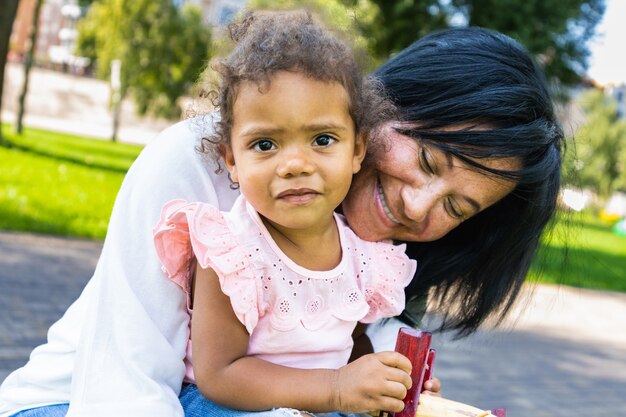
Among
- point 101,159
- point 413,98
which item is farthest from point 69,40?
point 413,98

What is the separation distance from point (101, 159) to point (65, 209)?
7848 millimetres

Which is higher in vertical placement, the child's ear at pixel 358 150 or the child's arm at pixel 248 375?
the child's ear at pixel 358 150

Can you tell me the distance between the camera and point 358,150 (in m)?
1.87

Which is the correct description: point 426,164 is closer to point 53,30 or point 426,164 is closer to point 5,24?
point 5,24

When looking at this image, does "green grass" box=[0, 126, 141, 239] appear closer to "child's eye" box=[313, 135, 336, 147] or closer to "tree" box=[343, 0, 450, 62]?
"tree" box=[343, 0, 450, 62]

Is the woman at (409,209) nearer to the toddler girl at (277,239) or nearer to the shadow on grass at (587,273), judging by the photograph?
the toddler girl at (277,239)

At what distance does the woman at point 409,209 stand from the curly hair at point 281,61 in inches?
4.9

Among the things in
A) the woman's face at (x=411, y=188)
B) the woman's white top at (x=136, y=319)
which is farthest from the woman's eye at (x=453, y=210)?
the woman's white top at (x=136, y=319)

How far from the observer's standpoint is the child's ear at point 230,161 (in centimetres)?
179

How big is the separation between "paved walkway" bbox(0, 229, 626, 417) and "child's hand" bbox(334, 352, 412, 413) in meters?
2.61

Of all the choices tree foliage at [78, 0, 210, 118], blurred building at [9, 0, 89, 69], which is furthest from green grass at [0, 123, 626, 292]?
blurred building at [9, 0, 89, 69]

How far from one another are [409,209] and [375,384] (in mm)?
506

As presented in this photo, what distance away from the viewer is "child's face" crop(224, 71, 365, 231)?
166 cm

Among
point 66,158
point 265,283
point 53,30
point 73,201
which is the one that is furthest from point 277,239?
point 53,30
